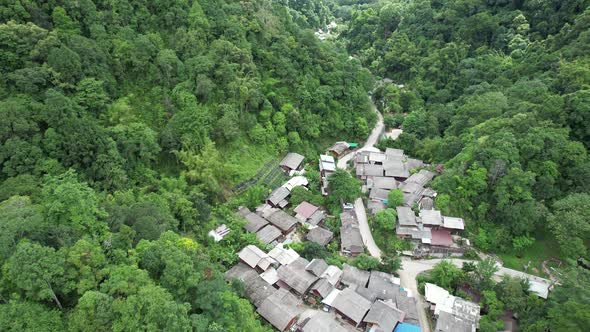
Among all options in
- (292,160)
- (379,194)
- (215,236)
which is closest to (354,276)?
(379,194)

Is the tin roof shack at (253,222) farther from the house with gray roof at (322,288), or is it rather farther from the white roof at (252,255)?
the house with gray roof at (322,288)

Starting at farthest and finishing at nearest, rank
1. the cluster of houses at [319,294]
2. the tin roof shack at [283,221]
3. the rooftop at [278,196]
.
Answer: the rooftop at [278,196], the tin roof shack at [283,221], the cluster of houses at [319,294]

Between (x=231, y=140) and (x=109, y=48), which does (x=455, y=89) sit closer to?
(x=231, y=140)

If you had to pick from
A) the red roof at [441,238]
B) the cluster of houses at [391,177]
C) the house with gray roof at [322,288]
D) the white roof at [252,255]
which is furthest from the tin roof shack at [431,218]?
the white roof at [252,255]

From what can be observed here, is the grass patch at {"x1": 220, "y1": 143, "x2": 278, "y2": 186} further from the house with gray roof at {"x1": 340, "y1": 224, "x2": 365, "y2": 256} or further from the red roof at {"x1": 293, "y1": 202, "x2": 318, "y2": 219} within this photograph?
the house with gray roof at {"x1": 340, "y1": 224, "x2": 365, "y2": 256}

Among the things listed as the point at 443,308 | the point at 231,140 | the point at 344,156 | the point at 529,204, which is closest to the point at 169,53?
the point at 231,140
